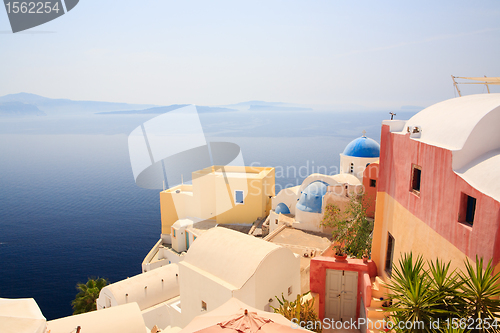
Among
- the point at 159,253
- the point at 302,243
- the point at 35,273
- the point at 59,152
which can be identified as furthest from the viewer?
the point at 59,152

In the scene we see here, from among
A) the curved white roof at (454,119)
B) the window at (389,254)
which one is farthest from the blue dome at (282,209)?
the curved white roof at (454,119)

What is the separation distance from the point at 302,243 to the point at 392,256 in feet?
33.2

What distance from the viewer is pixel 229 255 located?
11031mm

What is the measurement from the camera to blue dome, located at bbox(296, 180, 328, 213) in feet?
67.3

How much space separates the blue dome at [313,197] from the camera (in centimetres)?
2052

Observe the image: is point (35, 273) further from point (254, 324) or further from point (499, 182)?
point (499, 182)

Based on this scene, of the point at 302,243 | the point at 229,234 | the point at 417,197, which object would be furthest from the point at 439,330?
the point at 302,243

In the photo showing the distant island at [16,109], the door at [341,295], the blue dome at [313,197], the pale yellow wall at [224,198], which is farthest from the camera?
the distant island at [16,109]

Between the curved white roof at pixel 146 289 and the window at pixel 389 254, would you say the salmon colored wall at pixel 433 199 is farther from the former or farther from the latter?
the curved white roof at pixel 146 289

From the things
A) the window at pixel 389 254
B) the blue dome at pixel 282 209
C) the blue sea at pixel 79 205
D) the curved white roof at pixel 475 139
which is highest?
the curved white roof at pixel 475 139

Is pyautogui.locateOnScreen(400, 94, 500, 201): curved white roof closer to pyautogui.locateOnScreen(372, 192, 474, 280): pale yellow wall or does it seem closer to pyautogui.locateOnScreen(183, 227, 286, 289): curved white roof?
pyautogui.locateOnScreen(372, 192, 474, 280): pale yellow wall

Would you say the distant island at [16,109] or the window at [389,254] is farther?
the distant island at [16,109]

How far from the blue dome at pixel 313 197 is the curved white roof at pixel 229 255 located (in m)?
9.24

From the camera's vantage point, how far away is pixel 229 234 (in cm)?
1215
